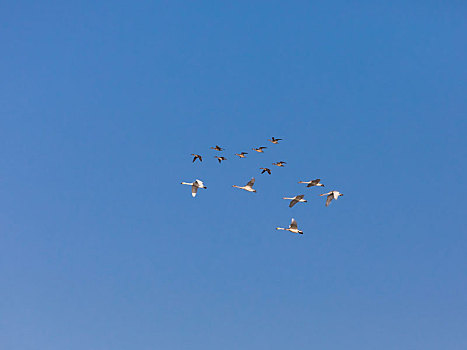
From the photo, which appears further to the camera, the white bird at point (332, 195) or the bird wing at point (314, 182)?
the bird wing at point (314, 182)

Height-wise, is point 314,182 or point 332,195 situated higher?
point 314,182

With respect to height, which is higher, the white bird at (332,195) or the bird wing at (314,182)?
the bird wing at (314,182)

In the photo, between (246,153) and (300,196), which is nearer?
(300,196)

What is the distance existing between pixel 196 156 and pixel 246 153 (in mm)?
9080

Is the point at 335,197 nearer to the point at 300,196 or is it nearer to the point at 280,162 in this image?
the point at 300,196

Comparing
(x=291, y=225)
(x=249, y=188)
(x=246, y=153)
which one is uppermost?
(x=246, y=153)

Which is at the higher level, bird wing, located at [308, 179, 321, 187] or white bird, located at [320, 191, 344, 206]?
bird wing, located at [308, 179, 321, 187]

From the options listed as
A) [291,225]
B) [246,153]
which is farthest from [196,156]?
[291,225]

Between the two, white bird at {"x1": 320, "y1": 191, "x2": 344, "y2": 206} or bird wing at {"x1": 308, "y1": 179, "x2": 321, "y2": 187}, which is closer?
white bird at {"x1": 320, "y1": 191, "x2": 344, "y2": 206}

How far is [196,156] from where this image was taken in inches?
4284

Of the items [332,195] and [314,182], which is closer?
[332,195]

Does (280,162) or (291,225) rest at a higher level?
(280,162)

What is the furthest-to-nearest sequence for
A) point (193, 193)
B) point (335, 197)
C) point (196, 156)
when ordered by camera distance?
1. point (196, 156)
2. point (193, 193)
3. point (335, 197)

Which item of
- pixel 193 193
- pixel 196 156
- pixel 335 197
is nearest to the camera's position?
pixel 335 197
